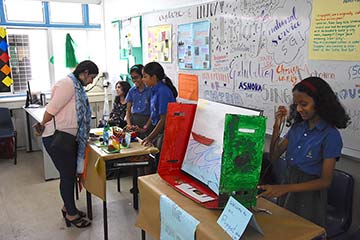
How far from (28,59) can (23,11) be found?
73 cm

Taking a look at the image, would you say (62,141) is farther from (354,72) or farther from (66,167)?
(354,72)

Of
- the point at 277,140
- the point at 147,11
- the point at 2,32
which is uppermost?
the point at 147,11

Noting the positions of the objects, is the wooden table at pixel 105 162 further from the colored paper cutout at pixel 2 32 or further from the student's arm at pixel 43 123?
the colored paper cutout at pixel 2 32

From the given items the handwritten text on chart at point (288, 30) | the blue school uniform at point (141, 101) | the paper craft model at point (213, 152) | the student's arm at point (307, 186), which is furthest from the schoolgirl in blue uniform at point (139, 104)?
the student's arm at point (307, 186)

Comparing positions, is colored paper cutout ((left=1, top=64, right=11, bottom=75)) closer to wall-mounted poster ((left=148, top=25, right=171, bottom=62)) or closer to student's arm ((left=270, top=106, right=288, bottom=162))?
wall-mounted poster ((left=148, top=25, right=171, bottom=62))

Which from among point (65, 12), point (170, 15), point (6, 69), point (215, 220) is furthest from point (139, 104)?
point (65, 12)

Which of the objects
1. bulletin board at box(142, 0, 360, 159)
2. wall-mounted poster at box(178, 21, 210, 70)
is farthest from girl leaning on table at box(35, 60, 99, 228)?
bulletin board at box(142, 0, 360, 159)

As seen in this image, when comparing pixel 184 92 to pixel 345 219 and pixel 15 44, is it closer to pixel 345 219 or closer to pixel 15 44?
pixel 345 219

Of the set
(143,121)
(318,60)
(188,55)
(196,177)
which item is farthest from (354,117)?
(143,121)

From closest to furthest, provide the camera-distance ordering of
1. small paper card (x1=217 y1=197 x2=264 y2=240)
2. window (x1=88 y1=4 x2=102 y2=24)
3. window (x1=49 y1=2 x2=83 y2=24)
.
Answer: small paper card (x1=217 y1=197 x2=264 y2=240) < window (x1=49 y1=2 x2=83 y2=24) < window (x1=88 y1=4 x2=102 y2=24)

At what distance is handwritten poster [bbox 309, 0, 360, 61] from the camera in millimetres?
2023

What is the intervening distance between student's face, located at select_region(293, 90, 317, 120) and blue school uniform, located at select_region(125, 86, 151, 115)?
81.3 inches

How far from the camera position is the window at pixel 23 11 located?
204 inches

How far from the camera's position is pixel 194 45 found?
3402mm
